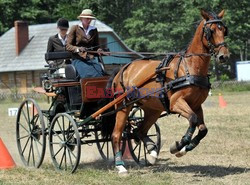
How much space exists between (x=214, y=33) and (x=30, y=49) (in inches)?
1451

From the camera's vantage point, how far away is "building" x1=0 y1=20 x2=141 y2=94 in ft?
136

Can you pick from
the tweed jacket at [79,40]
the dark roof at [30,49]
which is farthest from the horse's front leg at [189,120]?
the dark roof at [30,49]

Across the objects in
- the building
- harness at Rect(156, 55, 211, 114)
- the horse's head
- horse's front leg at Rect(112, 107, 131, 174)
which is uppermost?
the horse's head

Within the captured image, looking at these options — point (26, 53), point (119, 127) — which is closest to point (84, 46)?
point (119, 127)

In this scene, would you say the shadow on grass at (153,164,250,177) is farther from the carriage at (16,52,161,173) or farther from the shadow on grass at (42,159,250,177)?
the carriage at (16,52,161,173)

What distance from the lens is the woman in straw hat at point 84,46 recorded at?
8.66 meters

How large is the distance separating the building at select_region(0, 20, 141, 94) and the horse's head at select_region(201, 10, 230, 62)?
33.3 m

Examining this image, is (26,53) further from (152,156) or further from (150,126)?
(152,156)

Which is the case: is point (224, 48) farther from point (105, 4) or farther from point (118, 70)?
point (105, 4)

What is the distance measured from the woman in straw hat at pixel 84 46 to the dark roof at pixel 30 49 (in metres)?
31.5

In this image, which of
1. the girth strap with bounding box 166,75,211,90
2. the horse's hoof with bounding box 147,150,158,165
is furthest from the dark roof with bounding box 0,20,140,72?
the girth strap with bounding box 166,75,211,90

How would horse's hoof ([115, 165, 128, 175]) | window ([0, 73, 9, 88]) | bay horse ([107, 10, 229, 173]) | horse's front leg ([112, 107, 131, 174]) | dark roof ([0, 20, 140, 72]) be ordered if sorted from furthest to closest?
window ([0, 73, 9, 88]) → dark roof ([0, 20, 140, 72]) → horse's front leg ([112, 107, 131, 174]) → horse's hoof ([115, 165, 128, 175]) → bay horse ([107, 10, 229, 173])

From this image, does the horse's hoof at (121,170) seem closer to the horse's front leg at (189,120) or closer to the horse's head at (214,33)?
the horse's front leg at (189,120)

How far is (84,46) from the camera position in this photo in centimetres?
894
